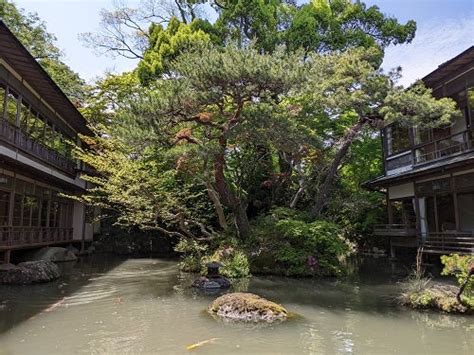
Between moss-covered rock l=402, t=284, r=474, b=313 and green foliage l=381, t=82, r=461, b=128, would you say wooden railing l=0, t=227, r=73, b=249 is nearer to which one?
moss-covered rock l=402, t=284, r=474, b=313

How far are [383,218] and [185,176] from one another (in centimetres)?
1116

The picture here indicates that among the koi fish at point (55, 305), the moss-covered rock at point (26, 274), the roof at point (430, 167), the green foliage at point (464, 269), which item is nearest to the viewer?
the green foliage at point (464, 269)

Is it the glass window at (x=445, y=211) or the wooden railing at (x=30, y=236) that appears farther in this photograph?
the glass window at (x=445, y=211)

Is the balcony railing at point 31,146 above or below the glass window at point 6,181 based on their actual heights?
above

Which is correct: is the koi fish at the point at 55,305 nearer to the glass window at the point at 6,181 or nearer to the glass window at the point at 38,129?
the glass window at the point at 6,181

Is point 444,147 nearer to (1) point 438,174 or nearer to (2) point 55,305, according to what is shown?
(1) point 438,174

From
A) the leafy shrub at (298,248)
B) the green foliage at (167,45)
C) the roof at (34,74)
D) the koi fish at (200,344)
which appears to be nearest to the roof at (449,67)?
the leafy shrub at (298,248)

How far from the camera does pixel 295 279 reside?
638 inches

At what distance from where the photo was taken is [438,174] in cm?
1720

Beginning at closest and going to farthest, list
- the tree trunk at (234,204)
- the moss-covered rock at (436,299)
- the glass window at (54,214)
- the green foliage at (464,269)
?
the green foliage at (464,269)
the moss-covered rock at (436,299)
the tree trunk at (234,204)
the glass window at (54,214)

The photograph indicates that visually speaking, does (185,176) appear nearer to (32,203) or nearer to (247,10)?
(32,203)

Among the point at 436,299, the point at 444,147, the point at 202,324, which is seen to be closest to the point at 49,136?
the point at 202,324

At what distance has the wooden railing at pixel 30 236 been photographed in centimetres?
1645

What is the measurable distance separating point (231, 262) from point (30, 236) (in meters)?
9.01
